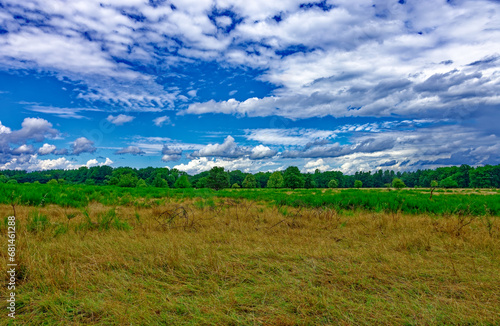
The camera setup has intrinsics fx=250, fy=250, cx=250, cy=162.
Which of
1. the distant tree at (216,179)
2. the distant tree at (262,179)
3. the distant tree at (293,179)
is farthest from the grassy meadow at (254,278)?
the distant tree at (262,179)

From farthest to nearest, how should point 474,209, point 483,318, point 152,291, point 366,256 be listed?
point 474,209 < point 366,256 < point 152,291 < point 483,318

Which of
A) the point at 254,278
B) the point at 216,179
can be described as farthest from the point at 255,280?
the point at 216,179

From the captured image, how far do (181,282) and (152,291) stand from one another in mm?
440

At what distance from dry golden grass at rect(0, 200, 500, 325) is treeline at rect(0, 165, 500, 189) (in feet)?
207

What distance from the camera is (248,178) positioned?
362ft

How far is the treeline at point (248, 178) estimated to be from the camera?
7994 centimetres

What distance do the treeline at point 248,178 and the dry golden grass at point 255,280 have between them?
63188mm

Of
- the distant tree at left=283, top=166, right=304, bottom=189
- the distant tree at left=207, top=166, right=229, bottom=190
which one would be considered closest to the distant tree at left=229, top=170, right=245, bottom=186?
the distant tree at left=207, top=166, right=229, bottom=190

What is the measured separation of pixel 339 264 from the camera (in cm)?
404

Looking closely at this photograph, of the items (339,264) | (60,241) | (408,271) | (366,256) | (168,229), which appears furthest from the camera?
(168,229)

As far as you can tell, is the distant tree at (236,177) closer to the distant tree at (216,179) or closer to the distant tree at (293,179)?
the distant tree at (216,179)

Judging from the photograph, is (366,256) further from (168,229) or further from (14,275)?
(14,275)

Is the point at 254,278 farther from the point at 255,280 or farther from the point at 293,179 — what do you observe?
the point at 293,179

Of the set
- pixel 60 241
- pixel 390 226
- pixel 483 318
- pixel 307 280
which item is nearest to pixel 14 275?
pixel 60 241
